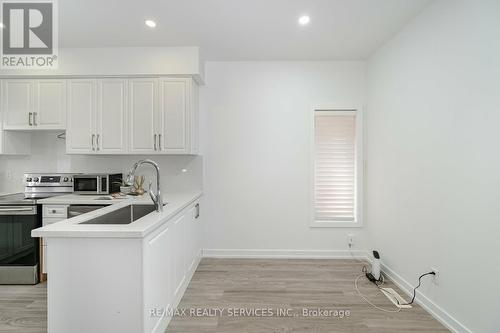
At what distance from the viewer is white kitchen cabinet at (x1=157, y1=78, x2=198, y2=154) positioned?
3236 mm

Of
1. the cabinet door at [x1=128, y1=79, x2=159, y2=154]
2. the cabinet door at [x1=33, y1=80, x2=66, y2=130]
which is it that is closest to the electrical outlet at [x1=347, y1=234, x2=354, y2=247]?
the cabinet door at [x1=128, y1=79, x2=159, y2=154]

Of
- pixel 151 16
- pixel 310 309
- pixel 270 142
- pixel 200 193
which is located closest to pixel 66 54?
pixel 151 16

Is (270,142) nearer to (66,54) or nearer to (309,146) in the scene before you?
(309,146)

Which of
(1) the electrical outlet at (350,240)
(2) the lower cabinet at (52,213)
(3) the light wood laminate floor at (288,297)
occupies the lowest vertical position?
(3) the light wood laminate floor at (288,297)

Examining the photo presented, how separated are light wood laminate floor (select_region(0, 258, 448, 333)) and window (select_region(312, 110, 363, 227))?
72 cm

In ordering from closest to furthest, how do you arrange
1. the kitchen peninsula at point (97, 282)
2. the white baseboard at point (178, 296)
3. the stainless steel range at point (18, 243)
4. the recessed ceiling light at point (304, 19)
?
the kitchen peninsula at point (97, 282), the white baseboard at point (178, 296), the recessed ceiling light at point (304, 19), the stainless steel range at point (18, 243)

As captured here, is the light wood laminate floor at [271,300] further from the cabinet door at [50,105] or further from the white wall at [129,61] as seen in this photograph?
the white wall at [129,61]

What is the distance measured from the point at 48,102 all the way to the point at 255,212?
10.1 ft

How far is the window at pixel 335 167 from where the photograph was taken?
12.0ft

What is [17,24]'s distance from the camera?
2.59 meters

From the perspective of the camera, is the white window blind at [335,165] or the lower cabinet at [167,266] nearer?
the lower cabinet at [167,266]

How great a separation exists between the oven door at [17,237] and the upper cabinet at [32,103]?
1.09m

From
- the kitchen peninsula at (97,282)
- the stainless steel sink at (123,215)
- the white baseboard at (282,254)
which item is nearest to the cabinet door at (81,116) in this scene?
the stainless steel sink at (123,215)

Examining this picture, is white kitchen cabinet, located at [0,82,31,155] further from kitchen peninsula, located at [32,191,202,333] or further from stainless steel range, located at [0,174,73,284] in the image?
kitchen peninsula, located at [32,191,202,333]
